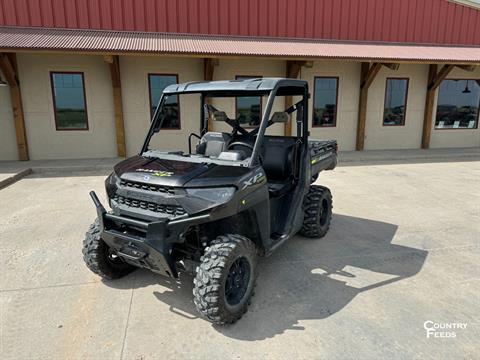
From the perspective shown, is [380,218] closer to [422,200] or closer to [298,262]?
[422,200]

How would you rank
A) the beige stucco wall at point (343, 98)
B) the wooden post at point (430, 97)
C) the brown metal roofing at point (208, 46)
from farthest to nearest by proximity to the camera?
the wooden post at point (430, 97) → the beige stucco wall at point (343, 98) → the brown metal roofing at point (208, 46)

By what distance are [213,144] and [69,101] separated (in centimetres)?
791

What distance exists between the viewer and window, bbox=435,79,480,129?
12234 millimetres

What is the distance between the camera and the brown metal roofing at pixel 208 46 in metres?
8.00

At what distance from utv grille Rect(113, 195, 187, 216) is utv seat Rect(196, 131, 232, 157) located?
1.08 metres

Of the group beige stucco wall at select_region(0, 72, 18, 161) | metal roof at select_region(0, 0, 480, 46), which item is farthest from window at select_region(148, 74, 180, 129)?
beige stucco wall at select_region(0, 72, 18, 161)

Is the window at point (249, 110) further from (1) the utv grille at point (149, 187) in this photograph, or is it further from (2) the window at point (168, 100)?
(1) the utv grille at point (149, 187)

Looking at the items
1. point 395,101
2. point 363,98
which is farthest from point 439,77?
point 363,98

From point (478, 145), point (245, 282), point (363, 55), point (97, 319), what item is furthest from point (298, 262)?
point (478, 145)

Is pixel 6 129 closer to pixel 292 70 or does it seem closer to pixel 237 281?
pixel 292 70

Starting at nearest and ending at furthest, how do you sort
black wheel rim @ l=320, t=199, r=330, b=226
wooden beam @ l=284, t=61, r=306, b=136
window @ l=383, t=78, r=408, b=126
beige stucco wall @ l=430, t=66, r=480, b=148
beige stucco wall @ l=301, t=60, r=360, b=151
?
black wheel rim @ l=320, t=199, r=330, b=226 < wooden beam @ l=284, t=61, r=306, b=136 < beige stucco wall @ l=301, t=60, r=360, b=151 < window @ l=383, t=78, r=408, b=126 < beige stucco wall @ l=430, t=66, r=480, b=148

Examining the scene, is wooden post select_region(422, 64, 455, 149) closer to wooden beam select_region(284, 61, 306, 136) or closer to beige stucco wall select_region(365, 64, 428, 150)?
beige stucco wall select_region(365, 64, 428, 150)

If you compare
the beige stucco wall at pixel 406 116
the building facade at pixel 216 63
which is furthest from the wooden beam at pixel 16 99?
the beige stucco wall at pixel 406 116

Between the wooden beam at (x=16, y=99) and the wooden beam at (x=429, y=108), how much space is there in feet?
43.7
